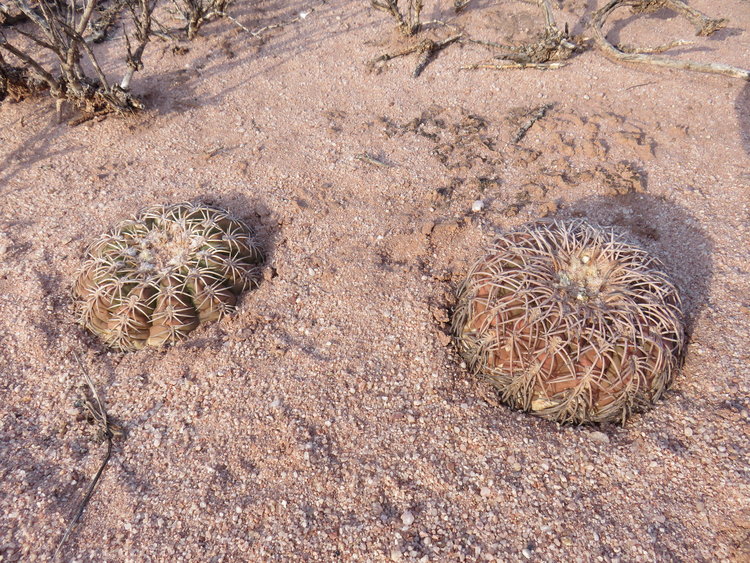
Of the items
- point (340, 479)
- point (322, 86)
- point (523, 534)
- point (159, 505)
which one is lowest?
point (523, 534)

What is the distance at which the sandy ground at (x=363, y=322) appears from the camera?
2.22m

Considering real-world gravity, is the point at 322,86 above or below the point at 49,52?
below

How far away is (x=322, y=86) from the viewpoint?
5102 mm

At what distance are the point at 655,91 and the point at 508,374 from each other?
3.98 meters

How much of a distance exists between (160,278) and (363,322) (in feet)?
4.15

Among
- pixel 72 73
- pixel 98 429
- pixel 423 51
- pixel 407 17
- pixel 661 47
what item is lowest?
pixel 661 47

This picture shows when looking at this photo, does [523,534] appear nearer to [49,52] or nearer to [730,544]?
[730,544]

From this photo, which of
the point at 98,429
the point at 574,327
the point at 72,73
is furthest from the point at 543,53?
the point at 98,429

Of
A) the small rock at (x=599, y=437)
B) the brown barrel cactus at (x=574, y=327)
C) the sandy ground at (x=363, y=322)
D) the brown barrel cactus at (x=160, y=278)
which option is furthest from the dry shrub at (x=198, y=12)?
the small rock at (x=599, y=437)

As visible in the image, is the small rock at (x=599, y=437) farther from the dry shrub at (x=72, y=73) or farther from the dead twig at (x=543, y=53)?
the dry shrub at (x=72, y=73)

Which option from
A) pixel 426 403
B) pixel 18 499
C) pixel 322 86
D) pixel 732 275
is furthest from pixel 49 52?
pixel 732 275

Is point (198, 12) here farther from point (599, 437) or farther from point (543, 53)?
point (599, 437)

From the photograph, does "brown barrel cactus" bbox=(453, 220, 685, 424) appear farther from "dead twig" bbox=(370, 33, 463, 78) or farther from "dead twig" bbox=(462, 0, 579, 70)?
"dead twig" bbox=(370, 33, 463, 78)

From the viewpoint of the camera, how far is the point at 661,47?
5.18 meters
